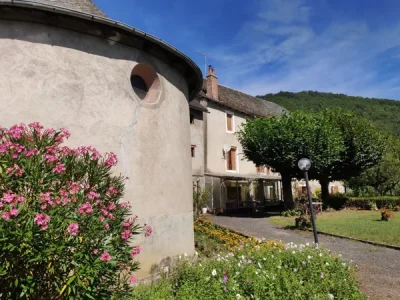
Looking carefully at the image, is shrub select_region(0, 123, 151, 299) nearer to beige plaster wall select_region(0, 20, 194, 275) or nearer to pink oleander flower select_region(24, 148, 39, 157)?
pink oleander flower select_region(24, 148, 39, 157)

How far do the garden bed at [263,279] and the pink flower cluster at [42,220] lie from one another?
2.51 m

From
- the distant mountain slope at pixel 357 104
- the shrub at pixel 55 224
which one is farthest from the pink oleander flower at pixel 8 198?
the distant mountain slope at pixel 357 104

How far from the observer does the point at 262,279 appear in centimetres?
543

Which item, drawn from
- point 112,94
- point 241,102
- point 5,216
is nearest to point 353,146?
point 241,102

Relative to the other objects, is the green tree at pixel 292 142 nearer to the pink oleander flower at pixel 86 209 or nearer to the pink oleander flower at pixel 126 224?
the pink oleander flower at pixel 126 224

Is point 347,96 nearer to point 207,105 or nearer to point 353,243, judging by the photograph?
point 207,105

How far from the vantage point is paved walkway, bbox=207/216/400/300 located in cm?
718

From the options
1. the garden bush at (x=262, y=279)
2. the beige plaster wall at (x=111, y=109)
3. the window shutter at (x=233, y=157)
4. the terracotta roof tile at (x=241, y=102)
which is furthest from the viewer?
the window shutter at (x=233, y=157)

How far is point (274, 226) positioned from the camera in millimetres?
17750

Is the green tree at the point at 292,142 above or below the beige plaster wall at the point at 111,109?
above

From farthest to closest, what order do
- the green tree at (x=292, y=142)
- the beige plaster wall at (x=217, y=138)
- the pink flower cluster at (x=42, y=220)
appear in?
the beige plaster wall at (x=217, y=138), the green tree at (x=292, y=142), the pink flower cluster at (x=42, y=220)

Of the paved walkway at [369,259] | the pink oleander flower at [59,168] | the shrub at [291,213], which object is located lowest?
the paved walkway at [369,259]

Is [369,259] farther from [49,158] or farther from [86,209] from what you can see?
[49,158]

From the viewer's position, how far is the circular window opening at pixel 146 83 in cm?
785
